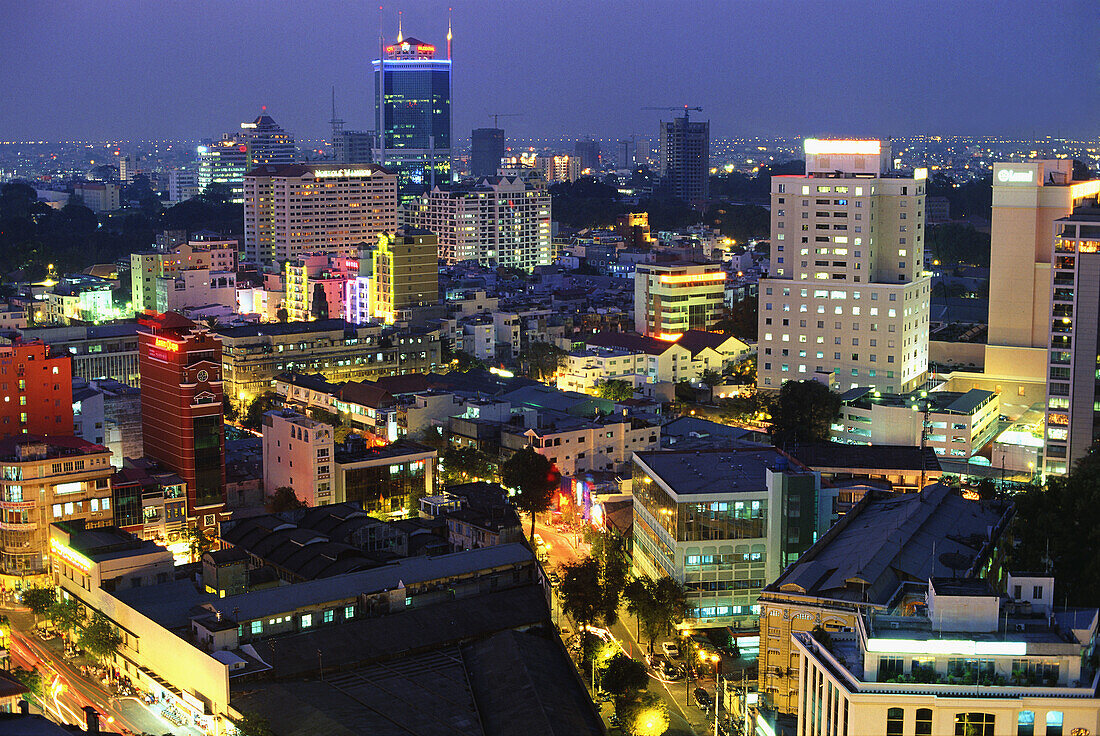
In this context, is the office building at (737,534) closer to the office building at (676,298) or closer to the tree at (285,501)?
the tree at (285,501)

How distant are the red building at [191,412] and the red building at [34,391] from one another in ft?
6.05

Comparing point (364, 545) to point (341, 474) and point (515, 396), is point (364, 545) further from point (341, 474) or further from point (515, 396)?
point (515, 396)

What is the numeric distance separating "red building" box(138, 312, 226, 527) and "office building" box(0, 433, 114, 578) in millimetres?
1483

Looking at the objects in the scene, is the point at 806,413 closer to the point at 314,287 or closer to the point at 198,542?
the point at 198,542

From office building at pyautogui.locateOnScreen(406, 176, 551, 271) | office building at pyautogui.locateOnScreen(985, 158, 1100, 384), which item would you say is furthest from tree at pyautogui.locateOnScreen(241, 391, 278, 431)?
office building at pyautogui.locateOnScreen(406, 176, 551, 271)

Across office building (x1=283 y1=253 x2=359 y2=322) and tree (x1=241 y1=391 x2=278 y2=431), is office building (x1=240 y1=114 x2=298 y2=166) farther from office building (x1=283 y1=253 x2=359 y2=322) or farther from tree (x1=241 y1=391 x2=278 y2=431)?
tree (x1=241 y1=391 x2=278 y2=431)

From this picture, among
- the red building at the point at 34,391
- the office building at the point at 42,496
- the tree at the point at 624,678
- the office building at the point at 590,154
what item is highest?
the office building at the point at 590,154

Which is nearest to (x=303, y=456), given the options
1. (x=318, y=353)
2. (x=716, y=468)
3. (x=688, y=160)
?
(x=716, y=468)

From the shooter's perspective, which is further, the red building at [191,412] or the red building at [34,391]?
the red building at [34,391]

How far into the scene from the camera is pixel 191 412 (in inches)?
805

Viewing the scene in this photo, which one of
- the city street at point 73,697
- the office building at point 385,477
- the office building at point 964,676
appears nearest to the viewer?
the office building at point 964,676

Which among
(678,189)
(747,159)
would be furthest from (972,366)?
(747,159)

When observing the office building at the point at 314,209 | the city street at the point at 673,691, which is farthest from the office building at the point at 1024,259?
the office building at the point at 314,209

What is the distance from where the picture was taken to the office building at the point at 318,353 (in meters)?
29.6
